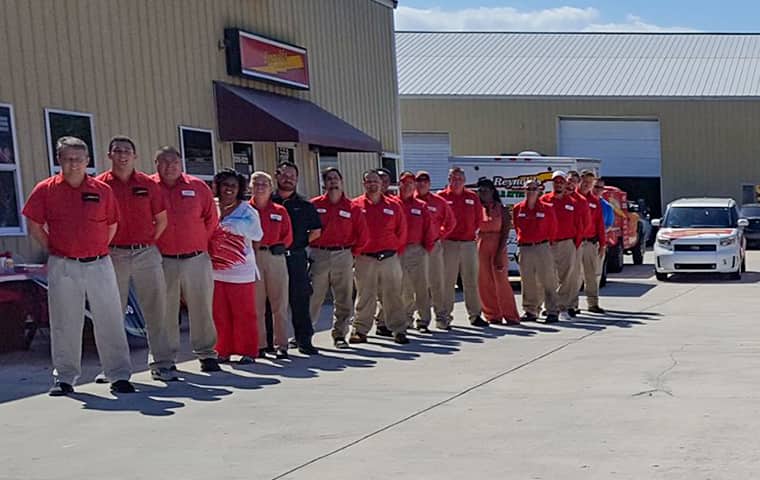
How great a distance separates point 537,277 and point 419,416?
716cm

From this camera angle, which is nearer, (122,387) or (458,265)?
(122,387)

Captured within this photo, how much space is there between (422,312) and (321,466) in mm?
7247

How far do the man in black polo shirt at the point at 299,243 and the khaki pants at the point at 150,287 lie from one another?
75.4 inches

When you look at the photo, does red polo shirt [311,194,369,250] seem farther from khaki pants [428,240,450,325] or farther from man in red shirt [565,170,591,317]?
man in red shirt [565,170,591,317]

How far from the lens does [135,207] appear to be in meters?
9.69

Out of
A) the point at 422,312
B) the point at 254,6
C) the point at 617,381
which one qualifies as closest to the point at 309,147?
the point at 254,6

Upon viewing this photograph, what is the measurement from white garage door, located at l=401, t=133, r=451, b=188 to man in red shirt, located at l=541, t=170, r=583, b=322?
25887 mm

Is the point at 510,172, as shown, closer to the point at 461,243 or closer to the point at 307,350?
the point at 461,243

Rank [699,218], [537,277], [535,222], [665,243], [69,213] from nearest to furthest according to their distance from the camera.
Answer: [69,213] < [535,222] < [537,277] < [665,243] < [699,218]

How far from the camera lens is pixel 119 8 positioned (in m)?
15.3

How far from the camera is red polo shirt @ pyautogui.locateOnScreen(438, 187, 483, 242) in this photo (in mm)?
14172

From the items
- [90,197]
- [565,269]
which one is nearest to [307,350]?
[90,197]

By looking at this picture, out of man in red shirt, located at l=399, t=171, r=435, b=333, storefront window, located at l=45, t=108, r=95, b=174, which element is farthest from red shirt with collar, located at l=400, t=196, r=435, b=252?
storefront window, located at l=45, t=108, r=95, b=174

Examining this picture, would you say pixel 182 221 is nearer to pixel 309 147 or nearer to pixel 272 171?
pixel 272 171
